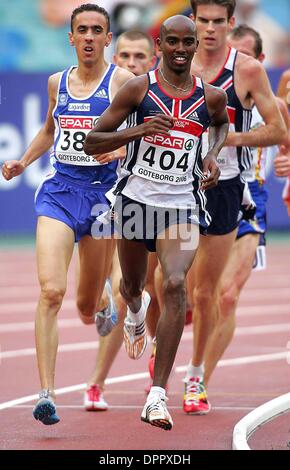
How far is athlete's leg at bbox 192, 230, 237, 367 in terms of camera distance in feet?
29.5

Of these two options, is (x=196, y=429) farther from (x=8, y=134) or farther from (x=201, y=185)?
(x=8, y=134)

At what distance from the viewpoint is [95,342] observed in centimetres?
1264

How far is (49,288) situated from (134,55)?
3385 millimetres

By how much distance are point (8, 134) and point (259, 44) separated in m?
12.8

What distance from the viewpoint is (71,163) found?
27.7 ft

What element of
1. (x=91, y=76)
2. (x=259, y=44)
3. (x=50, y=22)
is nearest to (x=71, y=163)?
(x=91, y=76)

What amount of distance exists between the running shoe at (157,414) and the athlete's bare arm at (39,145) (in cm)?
219

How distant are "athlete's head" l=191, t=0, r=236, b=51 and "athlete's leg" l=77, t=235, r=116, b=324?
1.61 m

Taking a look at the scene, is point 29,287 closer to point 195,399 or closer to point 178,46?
point 195,399

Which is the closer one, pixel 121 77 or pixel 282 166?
pixel 121 77

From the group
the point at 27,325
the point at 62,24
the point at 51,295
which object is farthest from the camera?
the point at 62,24

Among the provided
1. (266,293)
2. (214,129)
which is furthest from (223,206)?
(266,293)

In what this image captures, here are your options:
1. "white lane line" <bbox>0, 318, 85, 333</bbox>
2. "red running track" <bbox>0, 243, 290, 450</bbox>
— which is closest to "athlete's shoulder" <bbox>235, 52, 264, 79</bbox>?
"red running track" <bbox>0, 243, 290, 450</bbox>

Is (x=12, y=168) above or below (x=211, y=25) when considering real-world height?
below
